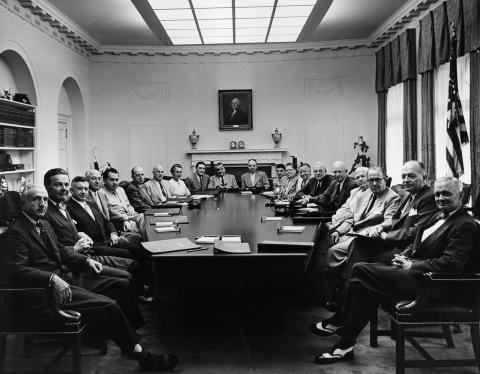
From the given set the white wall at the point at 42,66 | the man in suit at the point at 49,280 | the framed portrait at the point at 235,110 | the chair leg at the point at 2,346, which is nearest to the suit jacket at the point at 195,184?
the framed portrait at the point at 235,110

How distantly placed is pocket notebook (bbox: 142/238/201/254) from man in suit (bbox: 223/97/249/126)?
9.11 meters

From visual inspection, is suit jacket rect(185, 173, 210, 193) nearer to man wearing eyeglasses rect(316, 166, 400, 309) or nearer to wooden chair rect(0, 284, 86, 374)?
man wearing eyeglasses rect(316, 166, 400, 309)

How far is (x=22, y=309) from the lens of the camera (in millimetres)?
3043

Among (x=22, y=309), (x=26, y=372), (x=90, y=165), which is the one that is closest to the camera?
(x=22, y=309)

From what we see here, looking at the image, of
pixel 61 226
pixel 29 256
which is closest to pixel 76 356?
pixel 29 256

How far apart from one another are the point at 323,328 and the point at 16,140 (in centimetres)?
613

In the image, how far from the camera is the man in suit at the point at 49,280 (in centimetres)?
306

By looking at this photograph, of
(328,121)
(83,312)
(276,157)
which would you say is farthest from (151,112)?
(83,312)

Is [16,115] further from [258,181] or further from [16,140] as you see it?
[258,181]

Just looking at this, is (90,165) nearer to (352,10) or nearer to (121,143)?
(121,143)

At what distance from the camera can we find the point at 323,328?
4152 mm

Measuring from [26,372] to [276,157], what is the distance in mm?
10023

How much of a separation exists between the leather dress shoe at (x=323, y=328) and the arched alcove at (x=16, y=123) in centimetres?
544

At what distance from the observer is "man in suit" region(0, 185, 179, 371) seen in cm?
306
